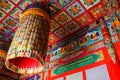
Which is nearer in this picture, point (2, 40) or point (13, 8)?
point (13, 8)

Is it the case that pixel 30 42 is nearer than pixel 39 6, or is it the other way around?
pixel 30 42

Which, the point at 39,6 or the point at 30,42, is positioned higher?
the point at 39,6

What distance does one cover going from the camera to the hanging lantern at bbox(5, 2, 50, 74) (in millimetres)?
2448

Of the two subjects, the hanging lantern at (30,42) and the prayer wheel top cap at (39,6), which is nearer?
the hanging lantern at (30,42)

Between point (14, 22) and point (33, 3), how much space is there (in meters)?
0.94

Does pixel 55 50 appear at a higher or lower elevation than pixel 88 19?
lower

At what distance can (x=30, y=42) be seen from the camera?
2.54 meters

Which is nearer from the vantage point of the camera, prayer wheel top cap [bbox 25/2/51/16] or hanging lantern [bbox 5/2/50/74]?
hanging lantern [bbox 5/2/50/74]

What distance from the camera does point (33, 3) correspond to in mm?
3309

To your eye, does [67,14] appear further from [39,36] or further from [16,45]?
[16,45]

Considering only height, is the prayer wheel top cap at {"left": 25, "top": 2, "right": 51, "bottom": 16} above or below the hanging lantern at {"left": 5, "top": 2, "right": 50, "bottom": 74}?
above

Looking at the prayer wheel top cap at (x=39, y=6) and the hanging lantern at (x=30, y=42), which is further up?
the prayer wheel top cap at (x=39, y=6)

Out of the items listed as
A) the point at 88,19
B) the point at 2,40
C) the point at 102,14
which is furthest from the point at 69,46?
the point at 2,40

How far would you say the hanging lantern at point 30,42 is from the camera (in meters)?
2.45
